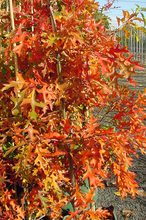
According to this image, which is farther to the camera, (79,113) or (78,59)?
(79,113)

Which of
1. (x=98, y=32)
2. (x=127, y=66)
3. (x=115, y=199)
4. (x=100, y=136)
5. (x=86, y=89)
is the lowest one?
(x=115, y=199)

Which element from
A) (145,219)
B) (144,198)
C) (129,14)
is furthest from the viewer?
(144,198)

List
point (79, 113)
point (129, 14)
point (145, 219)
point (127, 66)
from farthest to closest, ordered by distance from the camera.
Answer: point (145, 219) < point (79, 113) < point (129, 14) < point (127, 66)

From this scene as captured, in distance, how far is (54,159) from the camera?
166 cm

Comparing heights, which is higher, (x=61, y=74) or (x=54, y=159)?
(x=61, y=74)

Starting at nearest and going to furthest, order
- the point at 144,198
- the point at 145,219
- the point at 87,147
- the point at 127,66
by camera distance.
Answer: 1. the point at 127,66
2. the point at 87,147
3. the point at 145,219
4. the point at 144,198

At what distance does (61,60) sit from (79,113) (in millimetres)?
413

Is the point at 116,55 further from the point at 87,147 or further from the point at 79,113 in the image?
the point at 79,113

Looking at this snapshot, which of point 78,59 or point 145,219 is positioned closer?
point 78,59

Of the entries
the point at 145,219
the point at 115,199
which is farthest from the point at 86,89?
the point at 115,199

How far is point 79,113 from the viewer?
190 centimetres

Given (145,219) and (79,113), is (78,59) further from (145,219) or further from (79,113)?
(145,219)

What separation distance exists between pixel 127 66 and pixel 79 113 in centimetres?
59

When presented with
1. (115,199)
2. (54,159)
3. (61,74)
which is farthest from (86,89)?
(115,199)
